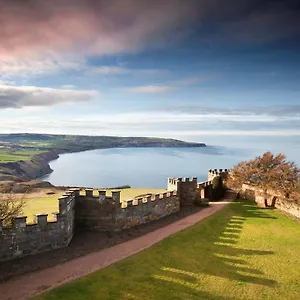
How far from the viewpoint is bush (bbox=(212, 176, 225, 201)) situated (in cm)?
4134

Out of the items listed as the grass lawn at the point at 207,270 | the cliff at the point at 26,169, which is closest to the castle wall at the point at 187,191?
the grass lawn at the point at 207,270

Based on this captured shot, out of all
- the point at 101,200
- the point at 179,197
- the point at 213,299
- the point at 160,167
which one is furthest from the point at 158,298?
the point at 160,167

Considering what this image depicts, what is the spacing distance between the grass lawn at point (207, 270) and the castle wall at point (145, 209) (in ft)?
11.3

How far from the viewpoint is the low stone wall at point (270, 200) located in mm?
33153

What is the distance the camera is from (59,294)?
54.6 ft

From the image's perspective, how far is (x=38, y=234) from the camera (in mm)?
20938

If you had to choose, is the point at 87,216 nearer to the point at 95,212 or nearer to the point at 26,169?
the point at 95,212

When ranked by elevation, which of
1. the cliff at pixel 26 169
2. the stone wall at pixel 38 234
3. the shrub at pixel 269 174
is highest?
the shrub at pixel 269 174

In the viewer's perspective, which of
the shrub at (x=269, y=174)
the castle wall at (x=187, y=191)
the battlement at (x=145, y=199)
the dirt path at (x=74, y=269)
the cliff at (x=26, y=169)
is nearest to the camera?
the dirt path at (x=74, y=269)

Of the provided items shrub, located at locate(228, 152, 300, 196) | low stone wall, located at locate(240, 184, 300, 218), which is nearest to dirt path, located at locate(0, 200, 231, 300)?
low stone wall, located at locate(240, 184, 300, 218)

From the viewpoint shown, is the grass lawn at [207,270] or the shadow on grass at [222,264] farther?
the shadow on grass at [222,264]

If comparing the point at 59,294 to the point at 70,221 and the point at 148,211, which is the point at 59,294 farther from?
the point at 148,211

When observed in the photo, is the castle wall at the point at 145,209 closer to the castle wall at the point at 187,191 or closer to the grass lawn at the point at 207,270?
the castle wall at the point at 187,191

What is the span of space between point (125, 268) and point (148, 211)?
8941 millimetres
